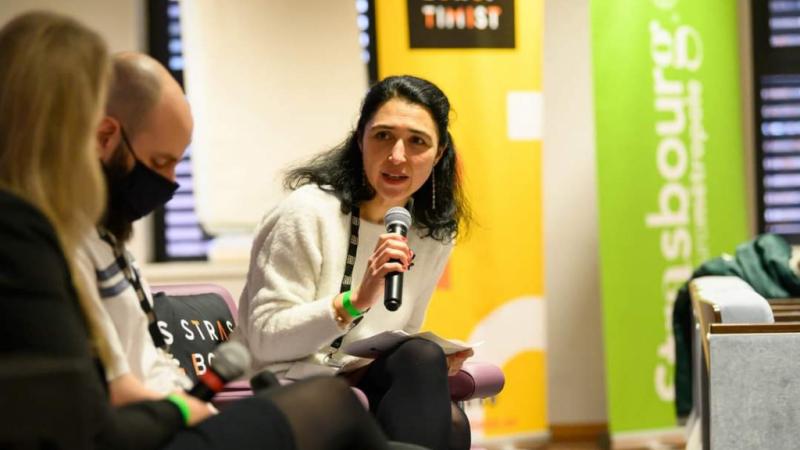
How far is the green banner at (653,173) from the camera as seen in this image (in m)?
4.66

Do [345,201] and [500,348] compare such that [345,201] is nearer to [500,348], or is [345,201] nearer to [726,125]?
[500,348]

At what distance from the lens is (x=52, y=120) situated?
4.77 ft

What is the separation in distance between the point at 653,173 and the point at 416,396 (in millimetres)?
2607

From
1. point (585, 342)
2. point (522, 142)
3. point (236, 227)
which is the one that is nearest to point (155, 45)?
point (236, 227)

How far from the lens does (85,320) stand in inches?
59.3

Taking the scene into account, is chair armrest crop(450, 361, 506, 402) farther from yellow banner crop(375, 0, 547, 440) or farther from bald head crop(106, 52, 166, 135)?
yellow banner crop(375, 0, 547, 440)

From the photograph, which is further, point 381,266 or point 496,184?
point 496,184

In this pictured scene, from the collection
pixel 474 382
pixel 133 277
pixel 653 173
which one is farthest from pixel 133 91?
pixel 653 173

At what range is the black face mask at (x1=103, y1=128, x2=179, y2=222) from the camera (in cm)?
185

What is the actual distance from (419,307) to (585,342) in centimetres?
249

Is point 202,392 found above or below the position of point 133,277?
below

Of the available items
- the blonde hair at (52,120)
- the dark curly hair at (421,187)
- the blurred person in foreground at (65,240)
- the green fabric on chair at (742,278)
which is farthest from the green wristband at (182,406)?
the green fabric on chair at (742,278)

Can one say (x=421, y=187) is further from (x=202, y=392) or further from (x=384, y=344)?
(x=202, y=392)

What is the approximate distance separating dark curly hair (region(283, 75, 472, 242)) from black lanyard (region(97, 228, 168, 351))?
0.85 metres
